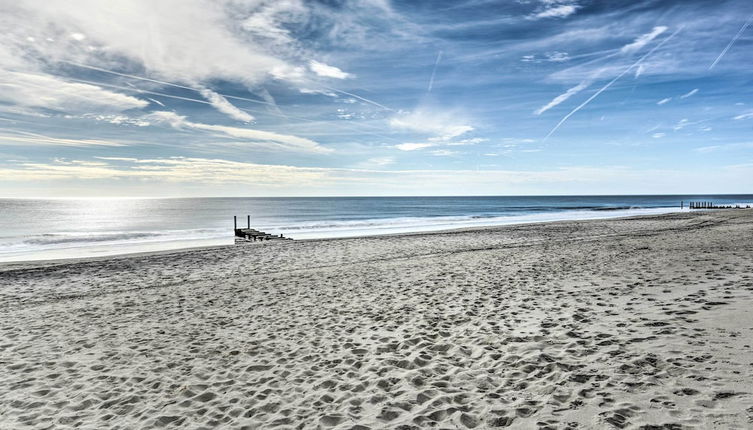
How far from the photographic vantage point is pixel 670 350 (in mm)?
6172

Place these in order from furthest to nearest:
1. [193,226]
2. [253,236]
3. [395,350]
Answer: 1. [193,226]
2. [253,236]
3. [395,350]

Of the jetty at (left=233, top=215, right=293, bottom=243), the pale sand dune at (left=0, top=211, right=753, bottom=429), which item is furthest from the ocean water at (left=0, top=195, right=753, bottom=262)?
the pale sand dune at (left=0, top=211, right=753, bottom=429)

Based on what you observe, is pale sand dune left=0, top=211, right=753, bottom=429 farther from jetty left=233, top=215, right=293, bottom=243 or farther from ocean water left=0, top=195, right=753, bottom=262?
jetty left=233, top=215, right=293, bottom=243

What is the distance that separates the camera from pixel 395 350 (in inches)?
279

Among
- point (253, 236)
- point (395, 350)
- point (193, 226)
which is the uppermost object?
point (395, 350)

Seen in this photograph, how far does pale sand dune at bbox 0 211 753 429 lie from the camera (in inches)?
196

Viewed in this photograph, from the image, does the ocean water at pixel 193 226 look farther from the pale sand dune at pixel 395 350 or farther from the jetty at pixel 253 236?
the pale sand dune at pixel 395 350

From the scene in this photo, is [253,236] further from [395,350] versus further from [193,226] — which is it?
[395,350]

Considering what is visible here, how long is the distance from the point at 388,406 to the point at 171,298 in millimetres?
9082

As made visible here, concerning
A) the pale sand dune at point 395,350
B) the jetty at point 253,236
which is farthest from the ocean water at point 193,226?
the pale sand dune at point 395,350

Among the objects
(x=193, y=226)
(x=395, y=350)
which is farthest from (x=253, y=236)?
(x=395, y=350)

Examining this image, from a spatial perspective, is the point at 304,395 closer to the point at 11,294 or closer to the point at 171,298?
the point at 171,298

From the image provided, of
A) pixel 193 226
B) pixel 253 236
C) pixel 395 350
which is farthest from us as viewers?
pixel 193 226

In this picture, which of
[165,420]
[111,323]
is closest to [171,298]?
[111,323]
